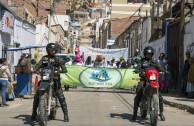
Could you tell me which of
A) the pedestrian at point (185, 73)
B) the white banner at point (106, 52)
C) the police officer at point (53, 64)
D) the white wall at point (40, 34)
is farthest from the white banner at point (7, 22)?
the white wall at point (40, 34)

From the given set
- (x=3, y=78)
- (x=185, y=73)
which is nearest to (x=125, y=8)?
(x=185, y=73)

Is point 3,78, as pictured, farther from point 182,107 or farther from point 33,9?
point 33,9

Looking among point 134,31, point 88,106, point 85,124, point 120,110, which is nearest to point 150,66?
point 85,124

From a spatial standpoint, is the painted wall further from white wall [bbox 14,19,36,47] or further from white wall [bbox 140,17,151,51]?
white wall [bbox 14,19,36,47]

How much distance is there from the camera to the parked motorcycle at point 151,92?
10.0m

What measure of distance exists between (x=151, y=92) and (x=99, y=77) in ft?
43.4

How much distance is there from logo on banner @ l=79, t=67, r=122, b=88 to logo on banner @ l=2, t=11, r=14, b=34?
4870 millimetres

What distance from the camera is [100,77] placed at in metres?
23.4

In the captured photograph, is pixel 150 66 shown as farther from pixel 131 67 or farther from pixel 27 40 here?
pixel 27 40

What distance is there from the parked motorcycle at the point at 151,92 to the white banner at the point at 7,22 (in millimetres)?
14804

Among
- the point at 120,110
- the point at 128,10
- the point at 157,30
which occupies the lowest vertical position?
the point at 120,110

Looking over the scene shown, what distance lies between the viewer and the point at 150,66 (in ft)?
35.1

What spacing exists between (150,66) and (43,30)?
138ft

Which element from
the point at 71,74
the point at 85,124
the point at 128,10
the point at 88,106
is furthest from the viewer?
the point at 128,10
